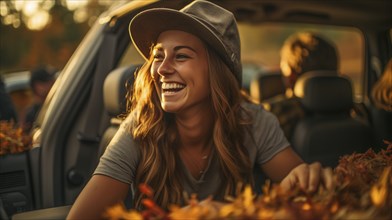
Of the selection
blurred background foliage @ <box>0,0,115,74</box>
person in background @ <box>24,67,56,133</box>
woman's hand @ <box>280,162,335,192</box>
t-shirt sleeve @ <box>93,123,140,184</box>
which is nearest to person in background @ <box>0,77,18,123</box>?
t-shirt sleeve @ <box>93,123,140,184</box>

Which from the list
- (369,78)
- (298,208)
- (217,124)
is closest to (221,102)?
(217,124)

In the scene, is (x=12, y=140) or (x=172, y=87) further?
(x=12, y=140)

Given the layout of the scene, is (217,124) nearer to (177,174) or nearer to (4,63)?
(177,174)

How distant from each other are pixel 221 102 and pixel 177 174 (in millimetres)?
328

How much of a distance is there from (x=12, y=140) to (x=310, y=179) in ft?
6.40

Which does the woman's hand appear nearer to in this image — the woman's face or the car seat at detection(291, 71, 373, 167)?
the woman's face

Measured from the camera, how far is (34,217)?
2320 mm

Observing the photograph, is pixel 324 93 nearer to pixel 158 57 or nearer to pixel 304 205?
pixel 158 57

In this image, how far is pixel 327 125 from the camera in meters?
3.74

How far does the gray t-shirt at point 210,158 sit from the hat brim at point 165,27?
0.36m

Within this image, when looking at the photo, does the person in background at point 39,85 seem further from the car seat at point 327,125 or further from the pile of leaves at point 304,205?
the pile of leaves at point 304,205

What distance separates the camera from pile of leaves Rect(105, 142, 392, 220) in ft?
4.53

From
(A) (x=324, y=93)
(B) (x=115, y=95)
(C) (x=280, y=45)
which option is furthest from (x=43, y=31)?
(B) (x=115, y=95)

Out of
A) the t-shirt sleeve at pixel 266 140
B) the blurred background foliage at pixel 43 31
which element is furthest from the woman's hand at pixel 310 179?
the blurred background foliage at pixel 43 31
